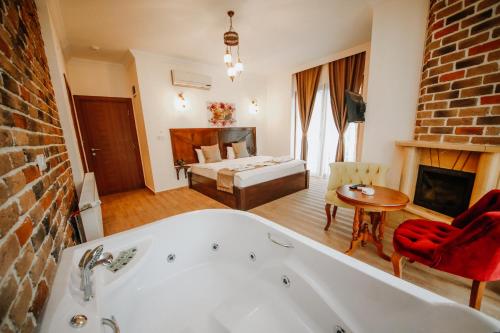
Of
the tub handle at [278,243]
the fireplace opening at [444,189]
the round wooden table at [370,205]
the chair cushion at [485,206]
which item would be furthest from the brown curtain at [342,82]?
the tub handle at [278,243]

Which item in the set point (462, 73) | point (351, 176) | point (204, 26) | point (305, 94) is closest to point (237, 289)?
point (351, 176)

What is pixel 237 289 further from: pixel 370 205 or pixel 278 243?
pixel 370 205

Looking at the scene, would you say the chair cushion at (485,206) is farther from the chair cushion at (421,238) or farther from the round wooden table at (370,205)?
the round wooden table at (370,205)

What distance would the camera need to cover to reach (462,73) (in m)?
1.70

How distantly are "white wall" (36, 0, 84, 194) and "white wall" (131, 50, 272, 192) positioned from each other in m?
1.33

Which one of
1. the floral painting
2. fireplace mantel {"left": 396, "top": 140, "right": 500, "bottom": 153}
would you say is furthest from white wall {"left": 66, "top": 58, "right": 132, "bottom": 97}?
fireplace mantel {"left": 396, "top": 140, "right": 500, "bottom": 153}

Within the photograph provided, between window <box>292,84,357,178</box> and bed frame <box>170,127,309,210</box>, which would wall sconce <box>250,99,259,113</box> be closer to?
bed frame <box>170,127,309,210</box>

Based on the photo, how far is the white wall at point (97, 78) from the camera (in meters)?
3.34

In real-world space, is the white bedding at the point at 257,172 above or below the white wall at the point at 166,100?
below

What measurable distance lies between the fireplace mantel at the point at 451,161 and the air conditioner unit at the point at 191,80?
3.62 m

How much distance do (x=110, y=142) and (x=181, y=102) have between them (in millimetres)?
1668

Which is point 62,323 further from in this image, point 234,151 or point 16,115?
point 234,151

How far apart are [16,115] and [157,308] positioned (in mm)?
1419

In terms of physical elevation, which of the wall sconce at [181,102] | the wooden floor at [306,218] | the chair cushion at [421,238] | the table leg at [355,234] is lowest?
the wooden floor at [306,218]
